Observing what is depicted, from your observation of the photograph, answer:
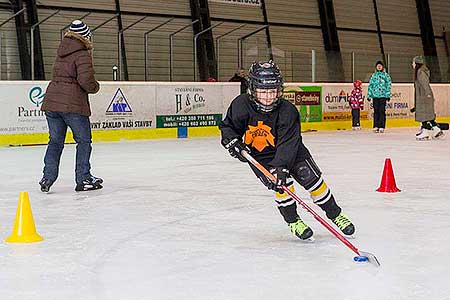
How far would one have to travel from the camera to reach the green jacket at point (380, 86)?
14558 millimetres

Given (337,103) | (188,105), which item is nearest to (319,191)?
(188,105)

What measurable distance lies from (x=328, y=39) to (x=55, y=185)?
15.9m

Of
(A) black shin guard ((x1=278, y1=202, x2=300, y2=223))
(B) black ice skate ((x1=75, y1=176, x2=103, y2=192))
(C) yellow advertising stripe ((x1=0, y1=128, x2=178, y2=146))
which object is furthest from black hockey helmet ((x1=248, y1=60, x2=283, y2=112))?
(C) yellow advertising stripe ((x1=0, y1=128, x2=178, y2=146))

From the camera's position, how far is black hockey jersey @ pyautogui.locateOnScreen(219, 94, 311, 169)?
150 inches

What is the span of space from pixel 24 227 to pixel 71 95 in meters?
2.06

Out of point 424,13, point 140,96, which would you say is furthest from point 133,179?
point 424,13

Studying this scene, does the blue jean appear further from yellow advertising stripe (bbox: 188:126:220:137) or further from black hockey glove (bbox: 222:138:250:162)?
yellow advertising stripe (bbox: 188:126:220:137)

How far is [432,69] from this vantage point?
65.4 feet

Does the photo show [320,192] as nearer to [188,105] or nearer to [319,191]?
[319,191]

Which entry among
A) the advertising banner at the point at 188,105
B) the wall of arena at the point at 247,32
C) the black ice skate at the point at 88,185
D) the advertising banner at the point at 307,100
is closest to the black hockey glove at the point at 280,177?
the black ice skate at the point at 88,185

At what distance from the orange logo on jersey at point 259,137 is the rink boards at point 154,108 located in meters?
8.49

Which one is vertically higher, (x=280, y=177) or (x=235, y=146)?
(x=235, y=146)

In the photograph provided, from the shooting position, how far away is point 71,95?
6.02m

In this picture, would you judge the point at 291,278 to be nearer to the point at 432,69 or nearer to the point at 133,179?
the point at 133,179
